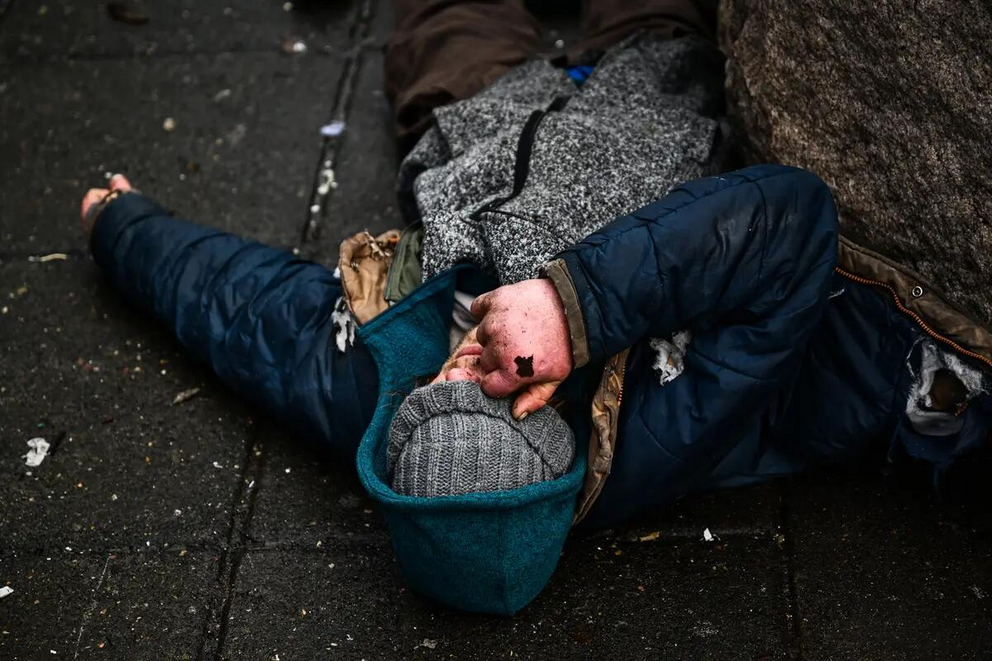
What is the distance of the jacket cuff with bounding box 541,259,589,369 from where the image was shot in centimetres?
200

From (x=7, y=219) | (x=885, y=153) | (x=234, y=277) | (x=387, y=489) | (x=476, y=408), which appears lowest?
(x=7, y=219)

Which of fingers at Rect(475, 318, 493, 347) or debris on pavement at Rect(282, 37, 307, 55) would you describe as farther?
debris on pavement at Rect(282, 37, 307, 55)

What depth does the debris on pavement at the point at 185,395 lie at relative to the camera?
8.79ft

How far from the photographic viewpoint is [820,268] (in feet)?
7.09

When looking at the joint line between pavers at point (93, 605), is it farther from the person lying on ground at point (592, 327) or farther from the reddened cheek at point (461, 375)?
the reddened cheek at point (461, 375)

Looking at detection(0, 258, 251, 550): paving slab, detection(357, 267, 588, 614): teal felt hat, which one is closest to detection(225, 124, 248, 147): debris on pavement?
detection(0, 258, 251, 550): paving slab

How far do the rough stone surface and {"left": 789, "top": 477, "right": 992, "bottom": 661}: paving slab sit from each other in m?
0.44

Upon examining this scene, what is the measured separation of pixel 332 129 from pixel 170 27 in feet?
2.93

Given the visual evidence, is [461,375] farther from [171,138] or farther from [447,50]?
[171,138]

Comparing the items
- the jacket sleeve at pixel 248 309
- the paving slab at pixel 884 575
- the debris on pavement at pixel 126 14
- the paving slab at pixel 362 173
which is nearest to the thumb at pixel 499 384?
the jacket sleeve at pixel 248 309

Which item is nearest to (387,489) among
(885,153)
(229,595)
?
(229,595)

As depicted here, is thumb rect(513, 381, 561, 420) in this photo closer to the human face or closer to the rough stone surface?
the human face

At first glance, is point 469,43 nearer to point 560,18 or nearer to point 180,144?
point 560,18

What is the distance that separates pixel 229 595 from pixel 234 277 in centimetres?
77
